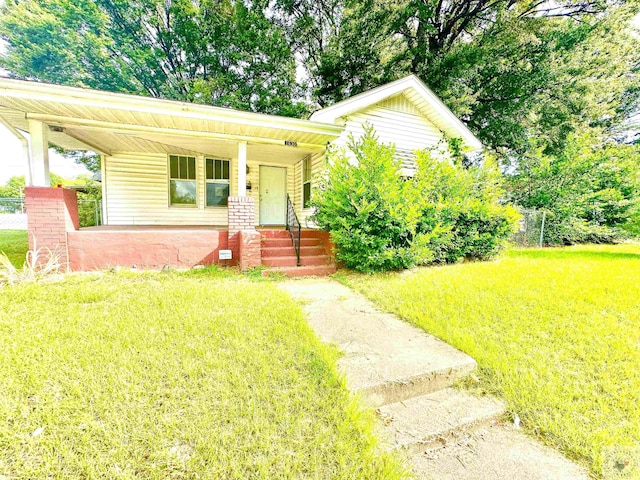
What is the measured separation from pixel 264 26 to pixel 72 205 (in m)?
13.0

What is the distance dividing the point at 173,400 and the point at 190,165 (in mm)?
7743

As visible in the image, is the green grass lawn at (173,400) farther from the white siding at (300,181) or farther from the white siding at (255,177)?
the white siding at (255,177)

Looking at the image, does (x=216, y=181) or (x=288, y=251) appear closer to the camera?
(x=288, y=251)

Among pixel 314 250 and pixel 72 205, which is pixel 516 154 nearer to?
pixel 314 250

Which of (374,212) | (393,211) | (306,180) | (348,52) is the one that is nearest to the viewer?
(393,211)

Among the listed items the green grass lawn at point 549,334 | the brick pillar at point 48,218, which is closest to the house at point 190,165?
the brick pillar at point 48,218

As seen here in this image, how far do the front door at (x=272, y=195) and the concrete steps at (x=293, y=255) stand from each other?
2.67 m

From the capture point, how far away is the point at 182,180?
26.9ft

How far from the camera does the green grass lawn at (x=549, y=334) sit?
193cm

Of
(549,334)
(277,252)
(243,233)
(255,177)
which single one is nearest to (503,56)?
(255,177)

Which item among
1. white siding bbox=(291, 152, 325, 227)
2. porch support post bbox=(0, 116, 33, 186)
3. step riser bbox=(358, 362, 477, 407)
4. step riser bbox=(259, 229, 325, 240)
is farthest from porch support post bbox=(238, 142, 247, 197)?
step riser bbox=(358, 362, 477, 407)

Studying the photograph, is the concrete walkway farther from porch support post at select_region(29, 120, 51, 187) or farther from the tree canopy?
the tree canopy

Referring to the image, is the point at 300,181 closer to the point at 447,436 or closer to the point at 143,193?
the point at 143,193

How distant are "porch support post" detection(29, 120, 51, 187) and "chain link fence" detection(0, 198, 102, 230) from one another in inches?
248
